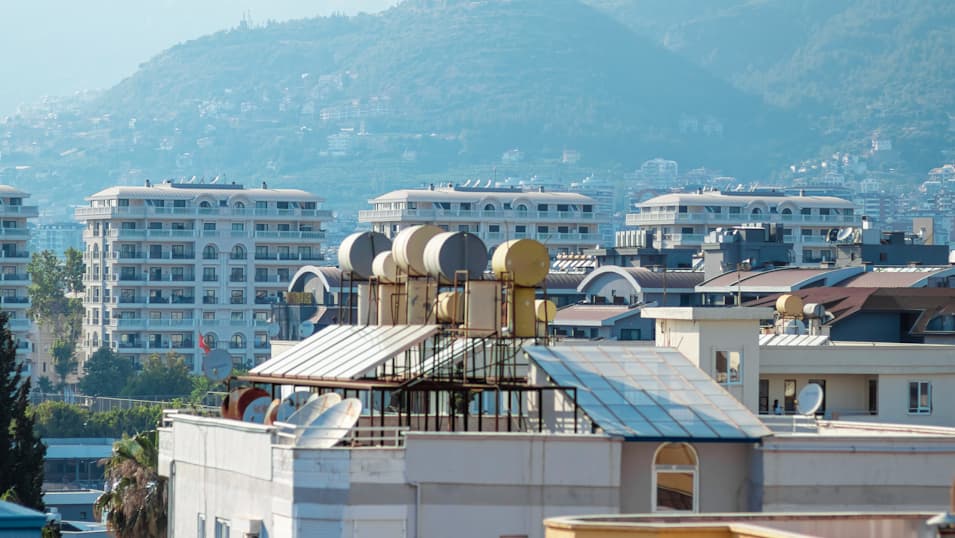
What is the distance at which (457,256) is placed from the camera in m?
41.6

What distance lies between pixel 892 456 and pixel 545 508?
19.2 feet

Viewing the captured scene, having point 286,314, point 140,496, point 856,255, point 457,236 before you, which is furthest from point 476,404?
point 286,314

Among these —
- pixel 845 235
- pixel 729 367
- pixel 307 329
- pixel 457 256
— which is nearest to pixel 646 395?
pixel 457 256

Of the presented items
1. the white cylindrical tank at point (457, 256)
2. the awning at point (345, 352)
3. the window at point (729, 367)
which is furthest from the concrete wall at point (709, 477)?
the window at point (729, 367)

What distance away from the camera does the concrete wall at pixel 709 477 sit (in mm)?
37250

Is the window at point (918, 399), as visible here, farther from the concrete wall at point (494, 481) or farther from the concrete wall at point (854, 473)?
the concrete wall at point (494, 481)

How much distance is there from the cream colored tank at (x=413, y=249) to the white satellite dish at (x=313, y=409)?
569 cm

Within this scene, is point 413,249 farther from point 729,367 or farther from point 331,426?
point 729,367

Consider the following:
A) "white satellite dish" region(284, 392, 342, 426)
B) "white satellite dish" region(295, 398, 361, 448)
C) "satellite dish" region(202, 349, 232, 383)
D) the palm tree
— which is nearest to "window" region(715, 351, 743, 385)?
"satellite dish" region(202, 349, 232, 383)

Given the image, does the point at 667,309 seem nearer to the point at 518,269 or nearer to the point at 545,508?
the point at 518,269

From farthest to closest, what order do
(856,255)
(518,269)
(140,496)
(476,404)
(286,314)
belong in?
1. (286,314)
2. (856,255)
3. (140,496)
4. (476,404)
5. (518,269)

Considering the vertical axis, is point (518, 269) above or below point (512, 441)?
above

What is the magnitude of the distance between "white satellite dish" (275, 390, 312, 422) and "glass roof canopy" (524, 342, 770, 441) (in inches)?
162

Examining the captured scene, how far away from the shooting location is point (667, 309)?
5350 centimetres
